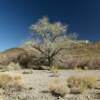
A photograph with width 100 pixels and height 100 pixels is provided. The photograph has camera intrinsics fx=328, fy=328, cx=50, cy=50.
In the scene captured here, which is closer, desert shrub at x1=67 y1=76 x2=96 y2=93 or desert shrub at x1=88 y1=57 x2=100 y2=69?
desert shrub at x1=67 y1=76 x2=96 y2=93

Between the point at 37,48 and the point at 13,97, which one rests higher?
the point at 37,48

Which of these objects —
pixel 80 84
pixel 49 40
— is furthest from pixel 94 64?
pixel 80 84

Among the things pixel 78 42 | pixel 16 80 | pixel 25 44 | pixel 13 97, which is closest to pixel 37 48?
pixel 25 44

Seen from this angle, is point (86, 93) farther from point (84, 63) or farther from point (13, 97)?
point (84, 63)

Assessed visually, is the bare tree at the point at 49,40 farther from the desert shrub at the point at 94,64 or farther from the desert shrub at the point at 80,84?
the desert shrub at the point at 80,84

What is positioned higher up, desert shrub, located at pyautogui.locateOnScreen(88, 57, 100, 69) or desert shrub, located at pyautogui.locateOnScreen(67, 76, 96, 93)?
desert shrub, located at pyautogui.locateOnScreen(88, 57, 100, 69)

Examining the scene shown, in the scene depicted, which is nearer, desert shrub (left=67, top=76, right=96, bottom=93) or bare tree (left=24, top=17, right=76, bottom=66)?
desert shrub (left=67, top=76, right=96, bottom=93)

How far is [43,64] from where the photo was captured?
4781 cm

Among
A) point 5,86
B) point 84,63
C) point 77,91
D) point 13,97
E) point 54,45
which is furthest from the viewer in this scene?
point 84,63

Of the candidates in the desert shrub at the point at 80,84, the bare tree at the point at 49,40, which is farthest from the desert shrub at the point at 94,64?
the desert shrub at the point at 80,84

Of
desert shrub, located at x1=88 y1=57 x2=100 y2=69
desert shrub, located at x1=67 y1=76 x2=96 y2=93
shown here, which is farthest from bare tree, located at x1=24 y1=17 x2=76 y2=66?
desert shrub, located at x1=67 y1=76 x2=96 y2=93

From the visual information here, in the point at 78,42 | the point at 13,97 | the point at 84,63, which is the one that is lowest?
the point at 13,97

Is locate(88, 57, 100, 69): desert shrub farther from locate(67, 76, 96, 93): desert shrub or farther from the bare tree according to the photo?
locate(67, 76, 96, 93): desert shrub

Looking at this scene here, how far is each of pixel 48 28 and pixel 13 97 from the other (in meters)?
32.0
